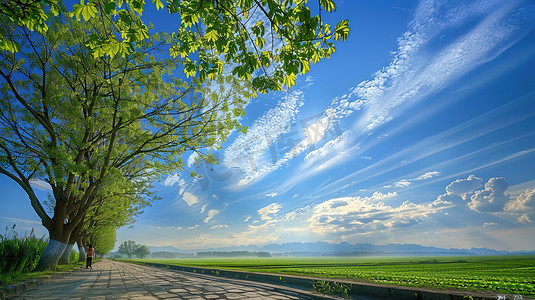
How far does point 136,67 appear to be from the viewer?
9.01 metres

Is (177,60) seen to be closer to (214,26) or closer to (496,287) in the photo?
(214,26)

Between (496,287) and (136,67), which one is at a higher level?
(136,67)

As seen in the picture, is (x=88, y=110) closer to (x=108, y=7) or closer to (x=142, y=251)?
(x=108, y=7)

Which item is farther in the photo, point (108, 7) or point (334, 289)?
point (334, 289)

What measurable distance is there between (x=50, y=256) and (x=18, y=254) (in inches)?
61.3

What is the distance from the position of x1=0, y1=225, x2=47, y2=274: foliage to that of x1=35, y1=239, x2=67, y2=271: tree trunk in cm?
24

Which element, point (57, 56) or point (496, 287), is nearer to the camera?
point (496, 287)

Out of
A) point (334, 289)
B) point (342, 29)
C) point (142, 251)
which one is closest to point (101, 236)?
point (334, 289)

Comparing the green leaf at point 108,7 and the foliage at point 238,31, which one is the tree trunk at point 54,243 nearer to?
the foliage at point 238,31

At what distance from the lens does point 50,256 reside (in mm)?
10688

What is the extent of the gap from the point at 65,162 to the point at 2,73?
445cm

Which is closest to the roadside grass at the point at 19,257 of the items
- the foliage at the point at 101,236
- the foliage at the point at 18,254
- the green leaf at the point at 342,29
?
the foliage at the point at 18,254

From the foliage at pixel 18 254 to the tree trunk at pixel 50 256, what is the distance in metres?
0.24

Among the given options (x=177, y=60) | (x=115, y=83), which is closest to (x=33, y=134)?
(x=115, y=83)
